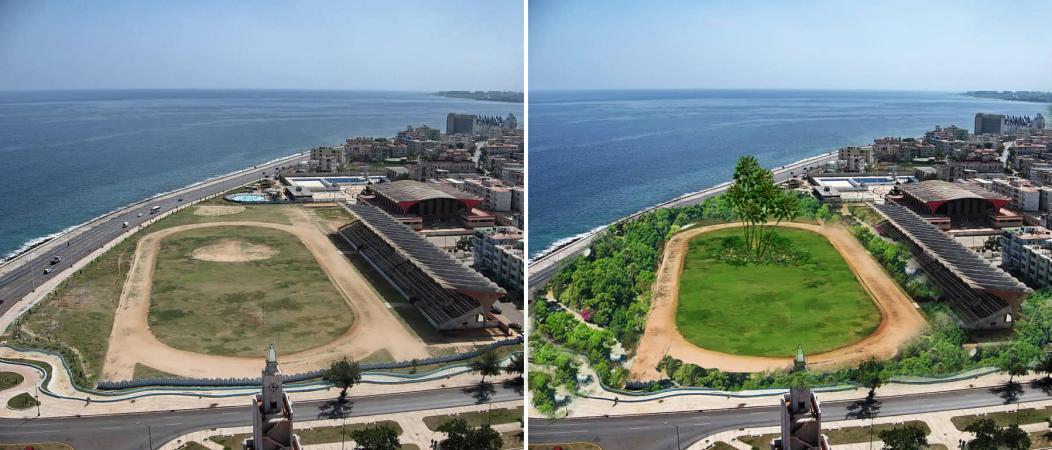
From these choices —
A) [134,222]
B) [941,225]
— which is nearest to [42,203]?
[134,222]

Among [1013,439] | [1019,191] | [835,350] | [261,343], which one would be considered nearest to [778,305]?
[835,350]

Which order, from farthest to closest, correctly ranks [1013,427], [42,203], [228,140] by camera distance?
[228,140] → [42,203] → [1013,427]

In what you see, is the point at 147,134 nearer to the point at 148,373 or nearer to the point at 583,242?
the point at 148,373

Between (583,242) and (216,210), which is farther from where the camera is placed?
(216,210)

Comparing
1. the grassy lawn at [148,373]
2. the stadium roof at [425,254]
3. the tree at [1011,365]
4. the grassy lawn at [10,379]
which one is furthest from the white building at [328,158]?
the tree at [1011,365]

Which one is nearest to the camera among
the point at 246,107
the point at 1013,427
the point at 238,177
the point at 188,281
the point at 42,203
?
the point at 1013,427

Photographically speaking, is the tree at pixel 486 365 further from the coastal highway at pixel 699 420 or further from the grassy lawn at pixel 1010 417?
the grassy lawn at pixel 1010 417

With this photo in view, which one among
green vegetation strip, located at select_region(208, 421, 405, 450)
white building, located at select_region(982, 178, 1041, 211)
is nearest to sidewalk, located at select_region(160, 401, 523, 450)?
green vegetation strip, located at select_region(208, 421, 405, 450)

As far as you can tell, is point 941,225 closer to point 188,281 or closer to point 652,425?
point 652,425
